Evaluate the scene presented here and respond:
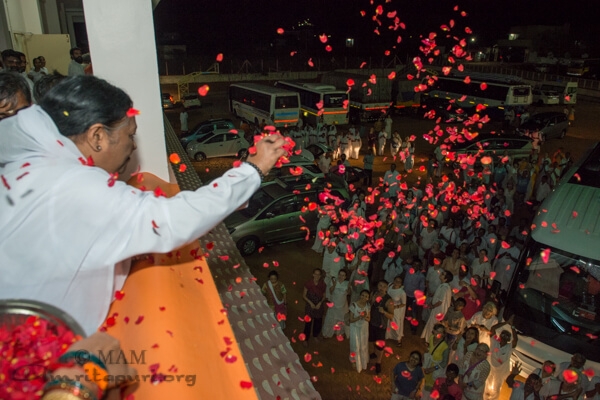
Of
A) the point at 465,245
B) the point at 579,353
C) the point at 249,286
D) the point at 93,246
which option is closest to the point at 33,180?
the point at 93,246

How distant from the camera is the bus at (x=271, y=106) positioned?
69.6 feet

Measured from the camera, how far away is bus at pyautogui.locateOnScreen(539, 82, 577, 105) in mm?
28234

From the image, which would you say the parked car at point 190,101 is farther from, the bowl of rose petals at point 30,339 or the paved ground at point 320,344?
the bowl of rose petals at point 30,339

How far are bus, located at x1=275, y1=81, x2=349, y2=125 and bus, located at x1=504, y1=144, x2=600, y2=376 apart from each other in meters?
16.8

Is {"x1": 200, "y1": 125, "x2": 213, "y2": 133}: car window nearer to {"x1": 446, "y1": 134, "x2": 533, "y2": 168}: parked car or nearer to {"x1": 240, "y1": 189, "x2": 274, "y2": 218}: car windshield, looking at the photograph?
{"x1": 240, "y1": 189, "x2": 274, "y2": 218}: car windshield

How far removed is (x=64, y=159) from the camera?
135 cm

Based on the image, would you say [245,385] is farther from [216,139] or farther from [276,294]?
[216,139]

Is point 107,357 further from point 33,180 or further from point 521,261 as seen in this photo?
point 521,261

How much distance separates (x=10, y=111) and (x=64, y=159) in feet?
5.57

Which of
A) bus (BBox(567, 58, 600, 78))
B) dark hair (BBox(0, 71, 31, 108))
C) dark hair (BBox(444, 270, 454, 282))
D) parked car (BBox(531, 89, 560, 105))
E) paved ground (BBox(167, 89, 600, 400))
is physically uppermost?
dark hair (BBox(0, 71, 31, 108))

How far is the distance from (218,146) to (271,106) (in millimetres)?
4221

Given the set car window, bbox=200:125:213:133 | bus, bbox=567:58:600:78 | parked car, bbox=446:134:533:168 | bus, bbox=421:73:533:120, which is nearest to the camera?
parked car, bbox=446:134:533:168

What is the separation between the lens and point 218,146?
1827 centimetres

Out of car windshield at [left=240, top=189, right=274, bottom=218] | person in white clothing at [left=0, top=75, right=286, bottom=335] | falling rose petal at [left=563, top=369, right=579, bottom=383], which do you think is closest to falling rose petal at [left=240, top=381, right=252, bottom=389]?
person in white clothing at [left=0, top=75, right=286, bottom=335]
